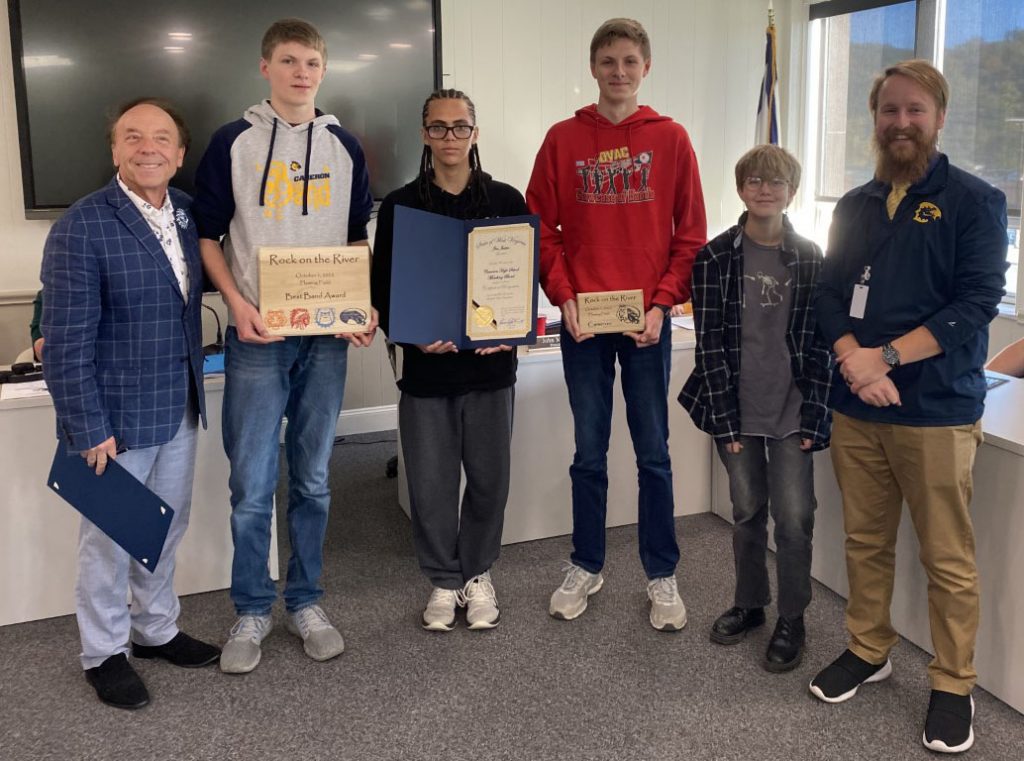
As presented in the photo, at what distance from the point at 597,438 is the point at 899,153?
1.08 meters

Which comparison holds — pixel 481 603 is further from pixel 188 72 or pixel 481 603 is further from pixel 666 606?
pixel 188 72

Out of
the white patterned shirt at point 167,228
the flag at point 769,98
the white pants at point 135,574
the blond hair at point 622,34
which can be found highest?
the flag at point 769,98

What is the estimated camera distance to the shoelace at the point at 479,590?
2650 mm

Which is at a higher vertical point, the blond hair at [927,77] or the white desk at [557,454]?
the blond hair at [927,77]

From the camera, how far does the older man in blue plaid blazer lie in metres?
2.03

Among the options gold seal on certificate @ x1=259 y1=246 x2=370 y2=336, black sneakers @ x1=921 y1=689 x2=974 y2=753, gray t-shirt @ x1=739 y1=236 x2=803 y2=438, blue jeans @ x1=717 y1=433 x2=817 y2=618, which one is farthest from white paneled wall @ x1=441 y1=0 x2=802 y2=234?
black sneakers @ x1=921 y1=689 x2=974 y2=753

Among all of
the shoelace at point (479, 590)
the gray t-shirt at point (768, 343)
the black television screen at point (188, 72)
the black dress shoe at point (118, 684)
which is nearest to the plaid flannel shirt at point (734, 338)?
the gray t-shirt at point (768, 343)

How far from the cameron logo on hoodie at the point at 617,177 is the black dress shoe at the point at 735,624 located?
116 cm

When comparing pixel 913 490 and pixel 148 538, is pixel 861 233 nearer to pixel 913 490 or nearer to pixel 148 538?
pixel 913 490

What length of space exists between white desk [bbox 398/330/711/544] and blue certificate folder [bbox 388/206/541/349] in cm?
77

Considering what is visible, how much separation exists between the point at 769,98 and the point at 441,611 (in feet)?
12.3

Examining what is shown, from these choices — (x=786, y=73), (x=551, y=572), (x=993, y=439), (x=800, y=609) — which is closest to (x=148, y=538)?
(x=551, y=572)

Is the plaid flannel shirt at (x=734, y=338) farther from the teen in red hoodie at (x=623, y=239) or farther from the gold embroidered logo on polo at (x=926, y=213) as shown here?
the gold embroidered logo on polo at (x=926, y=213)

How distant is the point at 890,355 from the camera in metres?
1.96
